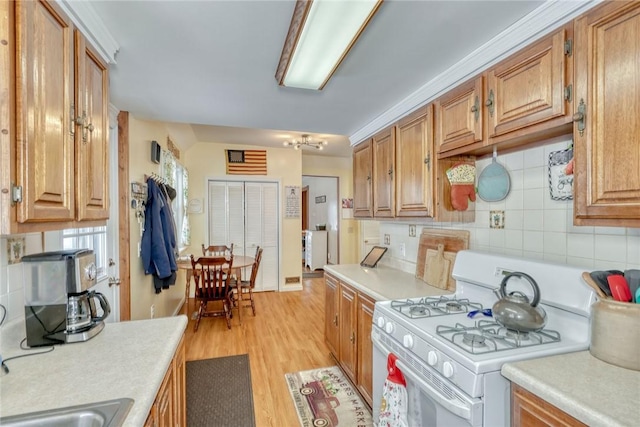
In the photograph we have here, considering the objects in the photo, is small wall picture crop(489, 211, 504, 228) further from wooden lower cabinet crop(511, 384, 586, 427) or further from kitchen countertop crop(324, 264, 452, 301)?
wooden lower cabinet crop(511, 384, 586, 427)

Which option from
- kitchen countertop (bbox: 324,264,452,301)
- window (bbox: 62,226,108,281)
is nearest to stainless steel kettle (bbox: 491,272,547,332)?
kitchen countertop (bbox: 324,264,452,301)

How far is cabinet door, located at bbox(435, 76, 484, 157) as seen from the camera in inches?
62.8

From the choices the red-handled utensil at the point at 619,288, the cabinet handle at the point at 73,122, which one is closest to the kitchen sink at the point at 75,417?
the cabinet handle at the point at 73,122

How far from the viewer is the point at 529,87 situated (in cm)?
133

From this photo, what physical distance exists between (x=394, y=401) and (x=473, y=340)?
0.54 meters

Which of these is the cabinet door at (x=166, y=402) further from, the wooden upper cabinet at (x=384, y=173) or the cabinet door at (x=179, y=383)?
the wooden upper cabinet at (x=384, y=173)

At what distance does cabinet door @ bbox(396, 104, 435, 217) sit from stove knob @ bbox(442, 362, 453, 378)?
100cm

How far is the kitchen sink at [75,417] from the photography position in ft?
2.71

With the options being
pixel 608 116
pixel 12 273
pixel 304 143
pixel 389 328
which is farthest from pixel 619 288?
pixel 304 143

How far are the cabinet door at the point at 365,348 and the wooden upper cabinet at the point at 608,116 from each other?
1.30 meters

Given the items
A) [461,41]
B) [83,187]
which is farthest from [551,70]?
[83,187]

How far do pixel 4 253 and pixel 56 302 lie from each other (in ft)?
0.90

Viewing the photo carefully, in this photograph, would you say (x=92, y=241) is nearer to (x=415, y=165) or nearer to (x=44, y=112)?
(x=44, y=112)

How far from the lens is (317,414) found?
83.2 inches
